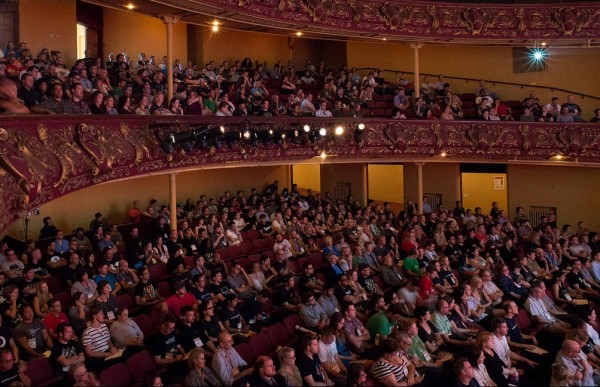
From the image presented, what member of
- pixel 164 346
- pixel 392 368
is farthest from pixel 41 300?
pixel 392 368

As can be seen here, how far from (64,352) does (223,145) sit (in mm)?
6559

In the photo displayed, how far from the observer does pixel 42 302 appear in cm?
791

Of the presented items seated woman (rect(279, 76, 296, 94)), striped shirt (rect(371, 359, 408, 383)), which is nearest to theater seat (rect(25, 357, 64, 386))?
striped shirt (rect(371, 359, 408, 383))

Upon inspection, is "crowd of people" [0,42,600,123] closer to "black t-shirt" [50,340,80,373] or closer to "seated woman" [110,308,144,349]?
"black t-shirt" [50,340,80,373]

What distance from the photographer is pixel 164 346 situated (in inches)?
278

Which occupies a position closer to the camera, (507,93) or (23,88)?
(23,88)

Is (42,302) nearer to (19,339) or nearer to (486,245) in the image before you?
(19,339)

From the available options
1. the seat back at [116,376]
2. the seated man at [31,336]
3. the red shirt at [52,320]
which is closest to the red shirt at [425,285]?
the seat back at [116,376]

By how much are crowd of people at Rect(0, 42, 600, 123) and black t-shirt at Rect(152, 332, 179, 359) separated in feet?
9.34

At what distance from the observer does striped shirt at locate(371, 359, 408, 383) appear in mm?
6727

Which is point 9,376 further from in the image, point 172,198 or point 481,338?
point 172,198

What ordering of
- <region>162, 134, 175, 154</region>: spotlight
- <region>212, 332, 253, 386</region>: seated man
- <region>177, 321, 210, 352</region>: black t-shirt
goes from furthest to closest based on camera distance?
<region>162, 134, 175, 154</region>: spotlight
<region>177, 321, 210, 352</region>: black t-shirt
<region>212, 332, 253, 386</region>: seated man

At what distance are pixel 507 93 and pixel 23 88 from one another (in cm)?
1534

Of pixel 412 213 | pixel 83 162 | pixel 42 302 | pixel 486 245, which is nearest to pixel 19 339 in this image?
pixel 42 302
